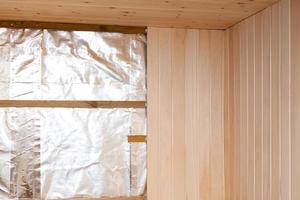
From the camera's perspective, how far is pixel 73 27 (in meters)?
2.81

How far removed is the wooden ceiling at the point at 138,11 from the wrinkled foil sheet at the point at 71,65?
14 cm

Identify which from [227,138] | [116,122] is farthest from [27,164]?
[227,138]

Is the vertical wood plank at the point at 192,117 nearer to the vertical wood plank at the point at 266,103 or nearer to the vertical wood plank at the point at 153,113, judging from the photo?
the vertical wood plank at the point at 153,113

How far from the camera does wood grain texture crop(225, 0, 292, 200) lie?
2096mm

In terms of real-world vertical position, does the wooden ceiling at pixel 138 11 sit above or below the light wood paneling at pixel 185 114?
above

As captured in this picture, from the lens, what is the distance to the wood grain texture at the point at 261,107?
210 centimetres

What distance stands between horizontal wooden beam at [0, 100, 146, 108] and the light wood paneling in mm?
155

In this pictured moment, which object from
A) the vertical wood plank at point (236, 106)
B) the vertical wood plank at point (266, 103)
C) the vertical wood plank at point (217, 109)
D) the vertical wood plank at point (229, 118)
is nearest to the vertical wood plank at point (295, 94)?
the vertical wood plank at point (266, 103)

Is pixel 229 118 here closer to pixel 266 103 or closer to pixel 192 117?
pixel 192 117

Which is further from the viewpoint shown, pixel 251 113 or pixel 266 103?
pixel 251 113

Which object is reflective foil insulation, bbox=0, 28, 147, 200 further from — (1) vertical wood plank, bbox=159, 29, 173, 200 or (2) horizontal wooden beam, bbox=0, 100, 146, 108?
(1) vertical wood plank, bbox=159, 29, 173, 200

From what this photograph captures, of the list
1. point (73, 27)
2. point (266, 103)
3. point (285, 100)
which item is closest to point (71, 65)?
point (73, 27)

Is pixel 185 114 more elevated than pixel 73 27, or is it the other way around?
pixel 73 27

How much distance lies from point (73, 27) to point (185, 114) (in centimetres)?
114
